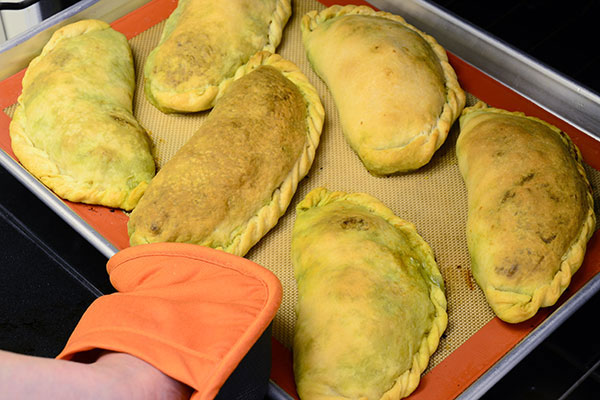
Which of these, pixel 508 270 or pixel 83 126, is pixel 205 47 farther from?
pixel 508 270

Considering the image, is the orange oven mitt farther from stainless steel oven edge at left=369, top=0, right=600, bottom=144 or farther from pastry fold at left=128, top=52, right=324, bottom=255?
stainless steel oven edge at left=369, top=0, right=600, bottom=144

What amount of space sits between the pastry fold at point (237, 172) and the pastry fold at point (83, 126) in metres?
0.10

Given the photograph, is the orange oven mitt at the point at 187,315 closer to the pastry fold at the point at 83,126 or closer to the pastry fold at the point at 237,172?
the pastry fold at the point at 237,172

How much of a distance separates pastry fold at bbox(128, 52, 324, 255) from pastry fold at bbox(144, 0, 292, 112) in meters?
0.10

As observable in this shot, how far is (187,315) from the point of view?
106 centimetres

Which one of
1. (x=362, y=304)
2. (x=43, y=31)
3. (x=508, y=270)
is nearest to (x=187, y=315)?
(x=362, y=304)

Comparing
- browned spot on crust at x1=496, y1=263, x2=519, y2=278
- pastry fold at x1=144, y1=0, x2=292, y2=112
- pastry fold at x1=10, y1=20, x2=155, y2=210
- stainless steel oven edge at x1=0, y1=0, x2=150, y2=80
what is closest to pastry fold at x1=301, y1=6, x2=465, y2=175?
pastry fold at x1=144, y1=0, x2=292, y2=112

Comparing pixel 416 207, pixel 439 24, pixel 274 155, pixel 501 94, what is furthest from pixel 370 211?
pixel 439 24

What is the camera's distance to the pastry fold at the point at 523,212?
139cm

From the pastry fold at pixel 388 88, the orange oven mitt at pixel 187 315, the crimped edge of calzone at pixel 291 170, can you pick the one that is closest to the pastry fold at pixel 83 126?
the crimped edge of calzone at pixel 291 170

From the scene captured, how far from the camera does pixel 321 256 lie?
1451 millimetres

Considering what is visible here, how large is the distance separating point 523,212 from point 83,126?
1.11 metres

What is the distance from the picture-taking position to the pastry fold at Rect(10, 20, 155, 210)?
1.58 metres

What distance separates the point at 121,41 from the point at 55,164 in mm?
461
